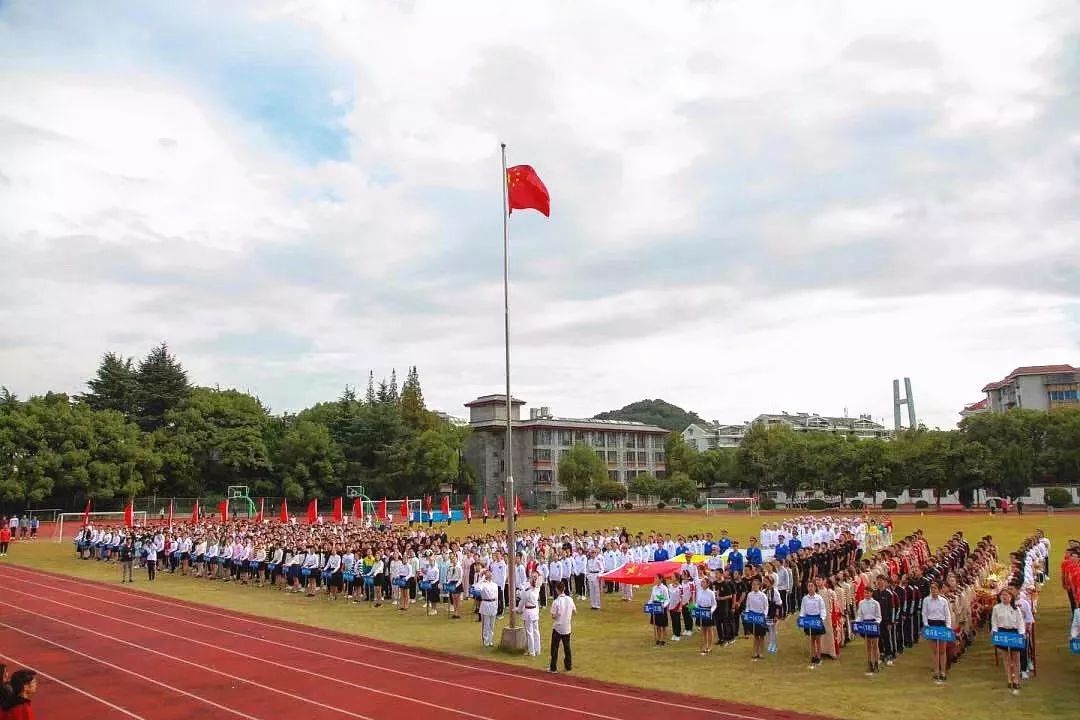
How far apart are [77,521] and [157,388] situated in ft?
65.8

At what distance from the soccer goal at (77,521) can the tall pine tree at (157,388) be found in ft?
59.1

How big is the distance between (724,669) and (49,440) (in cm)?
5663

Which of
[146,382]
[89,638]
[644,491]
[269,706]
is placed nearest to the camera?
[269,706]

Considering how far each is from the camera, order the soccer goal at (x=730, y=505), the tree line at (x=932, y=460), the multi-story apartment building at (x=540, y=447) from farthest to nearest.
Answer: the multi-story apartment building at (x=540, y=447) → the soccer goal at (x=730, y=505) → the tree line at (x=932, y=460)

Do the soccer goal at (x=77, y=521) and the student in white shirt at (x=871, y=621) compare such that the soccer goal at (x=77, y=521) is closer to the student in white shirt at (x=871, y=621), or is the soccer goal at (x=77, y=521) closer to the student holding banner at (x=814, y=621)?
the student holding banner at (x=814, y=621)

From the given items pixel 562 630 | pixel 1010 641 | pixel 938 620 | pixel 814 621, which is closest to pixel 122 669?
pixel 562 630

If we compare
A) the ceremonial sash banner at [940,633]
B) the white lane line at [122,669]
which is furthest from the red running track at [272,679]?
the ceremonial sash banner at [940,633]

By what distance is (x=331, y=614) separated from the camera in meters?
23.3

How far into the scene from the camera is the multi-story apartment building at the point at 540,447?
98812mm

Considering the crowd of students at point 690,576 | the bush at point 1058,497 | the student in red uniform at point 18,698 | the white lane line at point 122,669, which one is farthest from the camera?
the bush at point 1058,497

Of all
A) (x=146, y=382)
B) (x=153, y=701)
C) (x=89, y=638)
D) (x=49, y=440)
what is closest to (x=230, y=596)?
(x=89, y=638)

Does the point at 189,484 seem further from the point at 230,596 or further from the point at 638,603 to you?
the point at 638,603

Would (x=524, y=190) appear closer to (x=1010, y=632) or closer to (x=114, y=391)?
(x=1010, y=632)

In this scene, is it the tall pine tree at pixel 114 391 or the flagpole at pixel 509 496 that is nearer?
the flagpole at pixel 509 496
